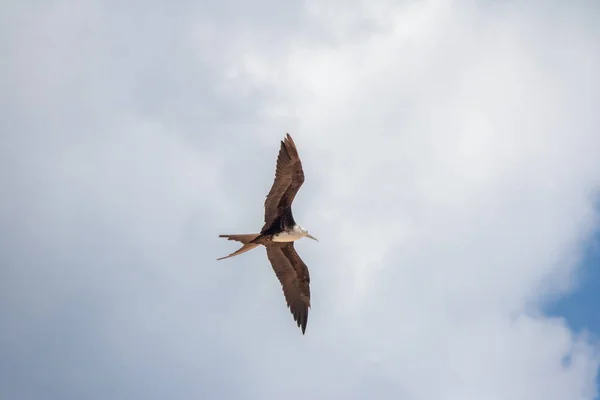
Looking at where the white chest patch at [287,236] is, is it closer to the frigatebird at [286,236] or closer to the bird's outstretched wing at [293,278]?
the frigatebird at [286,236]

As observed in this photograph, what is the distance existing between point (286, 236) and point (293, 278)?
2.09 meters

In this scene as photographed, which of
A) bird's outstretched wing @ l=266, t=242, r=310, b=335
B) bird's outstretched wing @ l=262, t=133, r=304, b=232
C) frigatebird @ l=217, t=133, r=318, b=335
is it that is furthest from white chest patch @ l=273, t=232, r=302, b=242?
bird's outstretched wing @ l=266, t=242, r=310, b=335

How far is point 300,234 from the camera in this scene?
23.2 meters

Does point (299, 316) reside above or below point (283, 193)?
below

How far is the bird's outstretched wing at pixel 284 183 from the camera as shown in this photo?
72.5 ft

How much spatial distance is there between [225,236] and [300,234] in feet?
7.73

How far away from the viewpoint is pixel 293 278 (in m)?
24.8

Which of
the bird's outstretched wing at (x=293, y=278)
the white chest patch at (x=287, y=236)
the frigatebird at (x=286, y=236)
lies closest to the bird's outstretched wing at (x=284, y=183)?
the frigatebird at (x=286, y=236)

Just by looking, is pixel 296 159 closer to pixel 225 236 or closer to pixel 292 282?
pixel 225 236

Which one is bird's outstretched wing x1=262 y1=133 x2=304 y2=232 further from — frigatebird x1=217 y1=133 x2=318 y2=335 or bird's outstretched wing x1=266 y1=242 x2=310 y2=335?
bird's outstretched wing x1=266 y1=242 x2=310 y2=335

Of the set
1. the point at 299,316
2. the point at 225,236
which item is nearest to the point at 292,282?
the point at 299,316

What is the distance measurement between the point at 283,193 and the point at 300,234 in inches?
57.1

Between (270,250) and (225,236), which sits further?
(270,250)

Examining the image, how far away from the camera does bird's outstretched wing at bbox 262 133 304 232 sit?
72.5 feet
